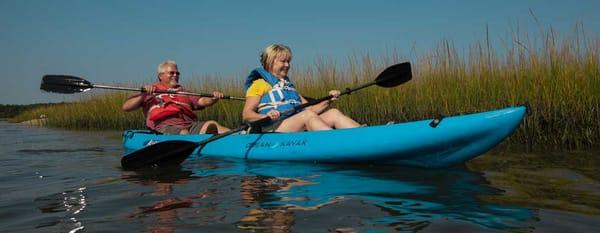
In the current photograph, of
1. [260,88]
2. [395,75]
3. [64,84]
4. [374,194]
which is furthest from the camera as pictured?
[64,84]

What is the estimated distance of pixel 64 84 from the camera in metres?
6.23

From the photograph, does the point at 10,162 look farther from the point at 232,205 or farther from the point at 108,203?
the point at 232,205

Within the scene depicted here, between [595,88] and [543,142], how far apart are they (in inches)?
25.4

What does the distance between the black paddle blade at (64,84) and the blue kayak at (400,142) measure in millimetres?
2621

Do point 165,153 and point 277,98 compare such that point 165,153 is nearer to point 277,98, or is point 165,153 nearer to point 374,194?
point 277,98

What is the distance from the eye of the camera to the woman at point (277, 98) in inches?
173

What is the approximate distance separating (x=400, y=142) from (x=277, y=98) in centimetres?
131

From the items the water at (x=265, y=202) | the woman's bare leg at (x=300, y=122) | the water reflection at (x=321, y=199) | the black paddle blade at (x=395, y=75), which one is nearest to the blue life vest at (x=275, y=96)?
the woman's bare leg at (x=300, y=122)

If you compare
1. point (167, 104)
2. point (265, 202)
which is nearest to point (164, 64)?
point (167, 104)

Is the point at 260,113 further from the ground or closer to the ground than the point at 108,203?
further from the ground

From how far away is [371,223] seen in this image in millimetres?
2129

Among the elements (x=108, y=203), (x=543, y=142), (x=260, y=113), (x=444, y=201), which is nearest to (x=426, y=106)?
(x=543, y=142)

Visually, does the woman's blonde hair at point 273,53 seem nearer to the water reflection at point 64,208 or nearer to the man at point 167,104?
the man at point 167,104

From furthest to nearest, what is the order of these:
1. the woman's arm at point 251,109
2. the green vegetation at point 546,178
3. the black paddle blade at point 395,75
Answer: the black paddle blade at point 395,75
the woman's arm at point 251,109
the green vegetation at point 546,178
